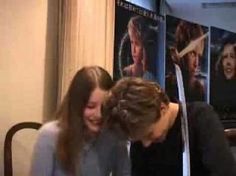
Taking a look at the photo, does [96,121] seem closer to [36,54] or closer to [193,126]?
[193,126]

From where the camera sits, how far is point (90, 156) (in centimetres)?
197

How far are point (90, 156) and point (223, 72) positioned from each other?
12.2 feet

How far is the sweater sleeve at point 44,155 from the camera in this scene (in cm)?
190

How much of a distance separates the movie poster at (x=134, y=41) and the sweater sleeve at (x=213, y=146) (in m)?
1.89

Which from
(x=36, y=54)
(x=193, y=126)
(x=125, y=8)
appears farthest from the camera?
(x=125, y=8)

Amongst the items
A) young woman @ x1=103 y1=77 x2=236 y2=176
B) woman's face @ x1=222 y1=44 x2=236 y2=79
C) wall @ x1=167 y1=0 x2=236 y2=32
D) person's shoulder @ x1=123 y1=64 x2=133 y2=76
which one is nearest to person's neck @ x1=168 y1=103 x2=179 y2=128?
young woman @ x1=103 y1=77 x2=236 y2=176

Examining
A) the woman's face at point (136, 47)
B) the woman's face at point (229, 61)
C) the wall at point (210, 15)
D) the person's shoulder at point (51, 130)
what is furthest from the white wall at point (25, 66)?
the wall at point (210, 15)

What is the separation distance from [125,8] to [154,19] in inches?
18.1

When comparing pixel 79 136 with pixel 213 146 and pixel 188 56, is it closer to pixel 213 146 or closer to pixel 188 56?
pixel 213 146

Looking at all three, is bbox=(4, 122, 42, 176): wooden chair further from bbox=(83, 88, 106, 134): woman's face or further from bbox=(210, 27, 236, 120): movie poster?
bbox=(210, 27, 236, 120): movie poster

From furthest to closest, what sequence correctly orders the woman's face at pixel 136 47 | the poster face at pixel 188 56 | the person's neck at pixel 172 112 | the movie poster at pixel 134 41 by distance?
the poster face at pixel 188 56 < the woman's face at pixel 136 47 < the movie poster at pixel 134 41 < the person's neck at pixel 172 112

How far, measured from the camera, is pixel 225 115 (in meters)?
5.29

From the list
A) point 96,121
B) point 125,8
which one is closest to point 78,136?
point 96,121

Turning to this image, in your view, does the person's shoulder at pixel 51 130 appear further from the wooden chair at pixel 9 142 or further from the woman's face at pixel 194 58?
the woman's face at pixel 194 58
